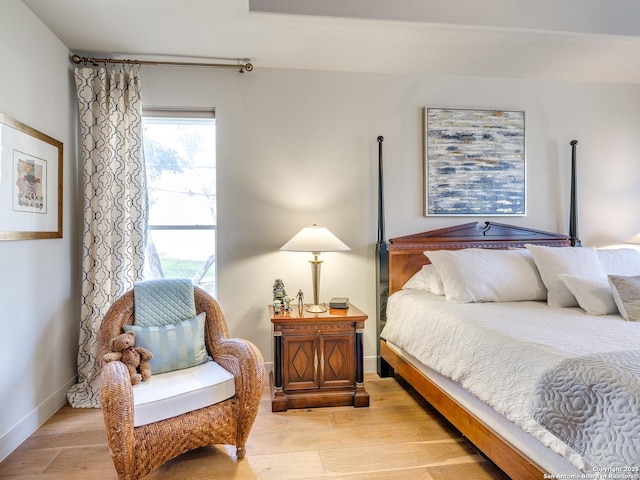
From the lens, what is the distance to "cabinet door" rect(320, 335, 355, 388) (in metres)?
2.62

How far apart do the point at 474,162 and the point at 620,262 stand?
1307 millimetres

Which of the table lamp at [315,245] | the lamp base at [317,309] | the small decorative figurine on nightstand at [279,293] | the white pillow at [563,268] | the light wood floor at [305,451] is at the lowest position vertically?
the light wood floor at [305,451]

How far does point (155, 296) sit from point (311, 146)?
1.69m

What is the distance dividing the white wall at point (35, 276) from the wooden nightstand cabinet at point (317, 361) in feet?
4.77

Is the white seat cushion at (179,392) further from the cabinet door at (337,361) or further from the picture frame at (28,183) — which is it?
the picture frame at (28,183)

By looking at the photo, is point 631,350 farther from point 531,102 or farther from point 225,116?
point 225,116

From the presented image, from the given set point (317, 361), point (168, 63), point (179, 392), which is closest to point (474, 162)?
point (317, 361)

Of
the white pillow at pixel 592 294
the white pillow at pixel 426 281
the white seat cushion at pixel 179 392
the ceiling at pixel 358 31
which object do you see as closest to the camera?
the white seat cushion at pixel 179 392

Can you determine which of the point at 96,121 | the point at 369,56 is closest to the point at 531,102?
the point at 369,56

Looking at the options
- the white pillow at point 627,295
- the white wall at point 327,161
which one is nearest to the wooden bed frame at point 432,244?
the white wall at point 327,161

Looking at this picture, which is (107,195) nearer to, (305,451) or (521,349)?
(305,451)

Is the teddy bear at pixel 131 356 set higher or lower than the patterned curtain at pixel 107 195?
lower

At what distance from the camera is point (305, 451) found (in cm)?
208

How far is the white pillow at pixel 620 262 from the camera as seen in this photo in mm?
2688
